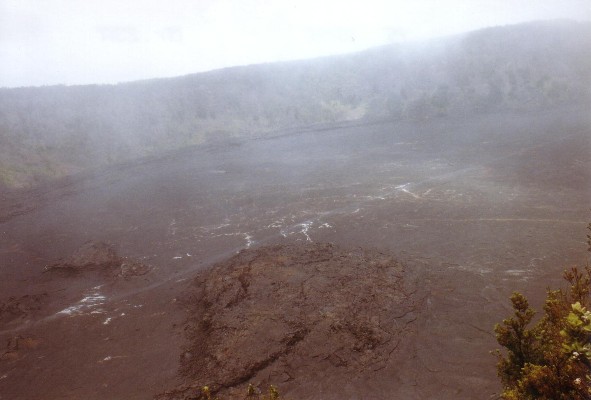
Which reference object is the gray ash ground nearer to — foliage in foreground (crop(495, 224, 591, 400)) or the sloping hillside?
foliage in foreground (crop(495, 224, 591, 400))

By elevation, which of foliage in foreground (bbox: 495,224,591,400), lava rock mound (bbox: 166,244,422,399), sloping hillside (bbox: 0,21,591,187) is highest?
sloping hillside (bbox: 0,21,591,187)

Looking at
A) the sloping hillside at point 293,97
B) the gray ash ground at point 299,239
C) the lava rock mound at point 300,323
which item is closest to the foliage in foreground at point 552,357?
the gray ash ground at point 299,239

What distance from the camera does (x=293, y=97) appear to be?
58812mm

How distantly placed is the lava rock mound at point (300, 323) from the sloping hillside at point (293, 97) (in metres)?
30.8

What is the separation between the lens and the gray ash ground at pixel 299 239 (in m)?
9.26

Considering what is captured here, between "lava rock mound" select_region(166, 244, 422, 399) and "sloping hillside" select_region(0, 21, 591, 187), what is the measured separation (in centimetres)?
3079

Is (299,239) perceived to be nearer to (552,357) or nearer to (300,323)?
(300,323)

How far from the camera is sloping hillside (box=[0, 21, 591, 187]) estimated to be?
136 feet

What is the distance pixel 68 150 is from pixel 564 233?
4277 cm

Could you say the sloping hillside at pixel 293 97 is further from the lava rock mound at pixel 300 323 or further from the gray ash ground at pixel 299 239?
the lava rock mound at pixel 300 323

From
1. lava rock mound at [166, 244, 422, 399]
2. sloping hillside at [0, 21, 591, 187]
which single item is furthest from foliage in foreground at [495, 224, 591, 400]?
sloping hillside at [0, 21, 591, 187]

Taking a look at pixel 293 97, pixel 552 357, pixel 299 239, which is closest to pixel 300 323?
pixel 299 239

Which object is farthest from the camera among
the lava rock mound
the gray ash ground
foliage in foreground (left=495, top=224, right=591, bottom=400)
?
the gray ash ground

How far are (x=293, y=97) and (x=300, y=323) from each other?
5233 cm
